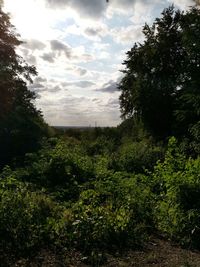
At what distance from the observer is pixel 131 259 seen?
751 centimetres

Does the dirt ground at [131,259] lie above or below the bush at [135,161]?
below

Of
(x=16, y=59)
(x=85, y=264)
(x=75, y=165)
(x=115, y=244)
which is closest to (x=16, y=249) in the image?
(x=85, y=264)

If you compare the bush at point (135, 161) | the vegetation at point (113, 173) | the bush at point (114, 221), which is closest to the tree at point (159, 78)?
the vegetation at point (113, 173)

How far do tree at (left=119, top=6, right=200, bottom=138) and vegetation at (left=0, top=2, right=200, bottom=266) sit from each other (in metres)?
0.08

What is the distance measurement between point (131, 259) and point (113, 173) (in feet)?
27.2

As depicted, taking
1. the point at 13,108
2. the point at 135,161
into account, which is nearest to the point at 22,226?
the point at 135,161

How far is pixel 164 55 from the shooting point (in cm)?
3638

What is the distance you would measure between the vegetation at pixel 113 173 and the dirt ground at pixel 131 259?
0.20 meters

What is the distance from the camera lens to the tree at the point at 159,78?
32031 millimetres

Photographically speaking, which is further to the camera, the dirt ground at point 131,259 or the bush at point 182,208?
the bush at point 182,208

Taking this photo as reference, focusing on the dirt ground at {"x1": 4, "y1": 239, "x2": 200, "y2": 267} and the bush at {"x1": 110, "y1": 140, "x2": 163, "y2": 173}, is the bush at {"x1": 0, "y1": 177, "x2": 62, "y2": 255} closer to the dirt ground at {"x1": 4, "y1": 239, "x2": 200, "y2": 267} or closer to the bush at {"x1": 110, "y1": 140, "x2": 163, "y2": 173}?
the dirt ground at {"x1": 4, "y1": 239, "x2": 200, "y2": 267}

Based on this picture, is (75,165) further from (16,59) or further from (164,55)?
(164,55)

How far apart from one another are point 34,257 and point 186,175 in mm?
3968

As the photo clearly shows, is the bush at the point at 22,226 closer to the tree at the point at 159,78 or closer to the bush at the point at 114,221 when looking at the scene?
the bush at the point at 114,221
